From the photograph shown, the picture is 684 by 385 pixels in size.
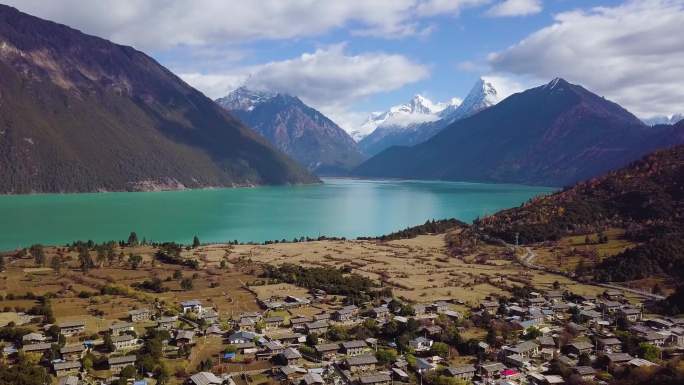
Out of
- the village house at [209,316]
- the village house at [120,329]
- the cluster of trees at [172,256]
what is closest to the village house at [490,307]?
the village house at [209,316]

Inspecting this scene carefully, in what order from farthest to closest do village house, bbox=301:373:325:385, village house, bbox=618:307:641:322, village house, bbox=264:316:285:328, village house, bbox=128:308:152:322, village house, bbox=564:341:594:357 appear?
village house, bbox=618:307:641:322 → village house, bbox=128:308:152:322 → village house, bbox=264:316:285:328 → village house, bbox=564:341:594:357 → village house, bbox=301:373:325:385

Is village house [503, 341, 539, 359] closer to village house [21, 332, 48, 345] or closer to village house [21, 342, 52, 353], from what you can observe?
village house [21, 342, 52, 353]

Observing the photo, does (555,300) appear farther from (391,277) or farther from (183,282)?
(183,282)

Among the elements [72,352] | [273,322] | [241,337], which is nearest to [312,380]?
[241,337]

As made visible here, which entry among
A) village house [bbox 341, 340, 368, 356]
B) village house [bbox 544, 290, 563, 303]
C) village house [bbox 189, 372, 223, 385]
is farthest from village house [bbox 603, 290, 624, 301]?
village house [bbox 189, 372, 223, 385]

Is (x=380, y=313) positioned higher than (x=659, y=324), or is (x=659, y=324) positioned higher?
(x=659, y=324)

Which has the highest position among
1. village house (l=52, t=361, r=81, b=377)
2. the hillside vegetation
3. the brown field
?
the hillside vegetation

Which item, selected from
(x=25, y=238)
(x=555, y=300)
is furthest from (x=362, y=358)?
(x=25, y=238)

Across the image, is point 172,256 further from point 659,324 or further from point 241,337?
point 659,324
